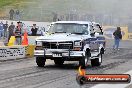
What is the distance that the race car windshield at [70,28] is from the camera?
15.7m

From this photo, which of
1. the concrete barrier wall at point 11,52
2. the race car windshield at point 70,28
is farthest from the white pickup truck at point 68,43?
the concrete barrier wall at point 11,52

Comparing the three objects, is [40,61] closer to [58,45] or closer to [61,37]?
[58,45]

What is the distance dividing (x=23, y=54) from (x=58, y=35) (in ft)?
20.6

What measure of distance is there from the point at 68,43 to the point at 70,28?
3.94 ft

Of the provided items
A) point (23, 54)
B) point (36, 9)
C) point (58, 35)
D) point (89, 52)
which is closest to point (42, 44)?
point (58, 35)

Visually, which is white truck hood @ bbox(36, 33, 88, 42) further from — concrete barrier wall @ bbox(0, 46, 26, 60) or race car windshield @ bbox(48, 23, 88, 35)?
concrete barrier wall @ bbox(0, 46, 26, 60)

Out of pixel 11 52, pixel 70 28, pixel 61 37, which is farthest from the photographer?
pixel 11 52

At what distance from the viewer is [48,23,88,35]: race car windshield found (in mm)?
15680

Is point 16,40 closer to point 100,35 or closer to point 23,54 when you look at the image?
point 23,54

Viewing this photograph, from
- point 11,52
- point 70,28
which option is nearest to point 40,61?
point 70,28

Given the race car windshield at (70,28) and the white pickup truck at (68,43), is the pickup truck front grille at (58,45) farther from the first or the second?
the race car windshield at (70,28)

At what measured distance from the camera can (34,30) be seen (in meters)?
30.2

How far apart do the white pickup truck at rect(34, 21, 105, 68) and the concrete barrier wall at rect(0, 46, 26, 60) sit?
377cm

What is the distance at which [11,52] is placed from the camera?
19.7m
